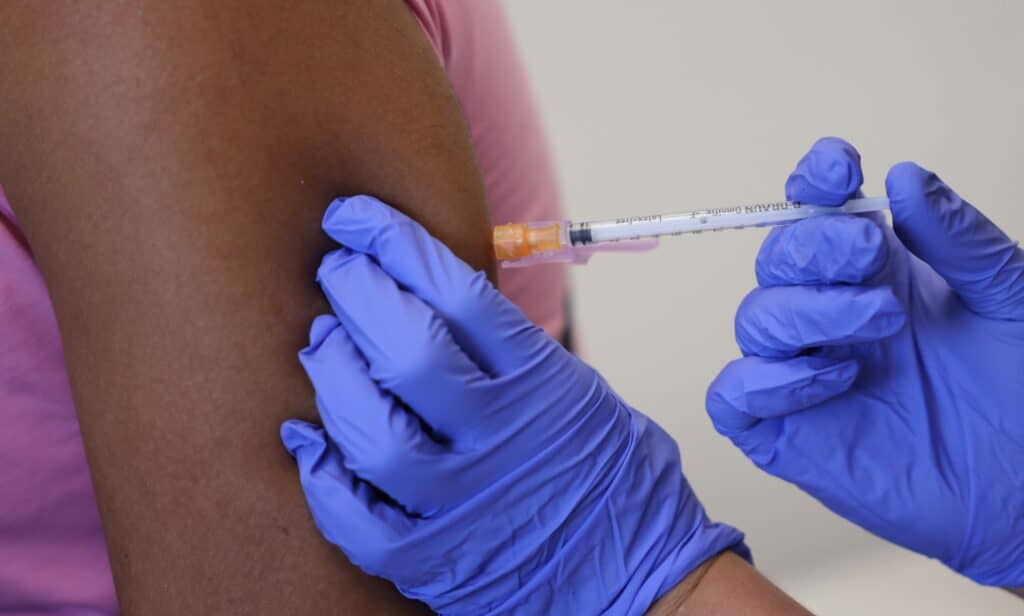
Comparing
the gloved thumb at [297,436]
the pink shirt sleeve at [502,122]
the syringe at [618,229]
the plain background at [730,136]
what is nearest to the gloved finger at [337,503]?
the gloved thumb at [297,436]

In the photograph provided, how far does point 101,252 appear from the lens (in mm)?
744

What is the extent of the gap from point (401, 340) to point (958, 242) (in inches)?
26.7

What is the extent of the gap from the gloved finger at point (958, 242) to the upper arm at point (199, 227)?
54 cm

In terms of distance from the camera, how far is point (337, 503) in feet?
2.63

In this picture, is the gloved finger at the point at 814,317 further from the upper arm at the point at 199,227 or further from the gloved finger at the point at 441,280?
the upper arm at the point at 199,227

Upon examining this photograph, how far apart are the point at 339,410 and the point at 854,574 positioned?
1906 mm

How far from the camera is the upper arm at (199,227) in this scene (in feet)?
2.42

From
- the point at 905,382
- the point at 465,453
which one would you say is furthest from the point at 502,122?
the point at 905,382

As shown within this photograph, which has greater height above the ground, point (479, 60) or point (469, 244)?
point (479, 60)

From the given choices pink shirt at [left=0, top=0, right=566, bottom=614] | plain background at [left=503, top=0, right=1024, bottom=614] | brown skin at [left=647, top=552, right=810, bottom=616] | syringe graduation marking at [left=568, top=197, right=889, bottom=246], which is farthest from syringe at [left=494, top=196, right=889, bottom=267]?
plain background at [left=503, top=0, right=1024, bottom=614]

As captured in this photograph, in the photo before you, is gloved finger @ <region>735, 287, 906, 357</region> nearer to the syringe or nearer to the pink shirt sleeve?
the syringe

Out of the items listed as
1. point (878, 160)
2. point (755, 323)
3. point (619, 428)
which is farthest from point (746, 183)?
point (619, 428)

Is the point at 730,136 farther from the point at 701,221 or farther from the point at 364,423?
the point at 364,423

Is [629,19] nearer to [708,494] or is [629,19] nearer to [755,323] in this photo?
[755,323]
